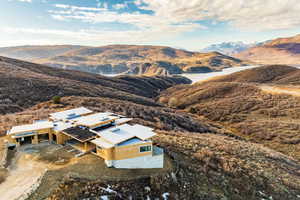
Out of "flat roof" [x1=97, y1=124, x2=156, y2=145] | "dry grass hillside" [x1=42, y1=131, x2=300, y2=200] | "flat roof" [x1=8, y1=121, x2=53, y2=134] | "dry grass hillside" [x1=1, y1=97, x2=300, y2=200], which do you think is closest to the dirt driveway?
"dry grass hillside" [x1=1, y1=97, x2=300, y2=200]

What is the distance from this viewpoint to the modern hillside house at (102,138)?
18.6m

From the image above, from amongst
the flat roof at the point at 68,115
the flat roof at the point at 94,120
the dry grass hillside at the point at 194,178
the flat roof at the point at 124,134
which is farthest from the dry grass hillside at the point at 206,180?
the flat roof at the point at 68,115

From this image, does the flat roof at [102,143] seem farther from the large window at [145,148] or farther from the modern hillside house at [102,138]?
the large window at [145,148]

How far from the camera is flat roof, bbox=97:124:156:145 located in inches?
750

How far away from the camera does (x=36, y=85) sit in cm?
5447

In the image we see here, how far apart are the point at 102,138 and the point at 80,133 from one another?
11.8 feet

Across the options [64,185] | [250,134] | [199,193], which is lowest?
[250,134]

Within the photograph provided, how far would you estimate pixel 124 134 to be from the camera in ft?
66.7

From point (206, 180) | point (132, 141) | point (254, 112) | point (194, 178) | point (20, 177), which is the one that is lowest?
point (254, 112)

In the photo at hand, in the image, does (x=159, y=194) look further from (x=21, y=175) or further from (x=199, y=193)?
(x=21, y=175)

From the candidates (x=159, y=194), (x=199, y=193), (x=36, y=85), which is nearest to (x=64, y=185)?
(x=159, y=194)

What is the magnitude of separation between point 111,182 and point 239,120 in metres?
48.5

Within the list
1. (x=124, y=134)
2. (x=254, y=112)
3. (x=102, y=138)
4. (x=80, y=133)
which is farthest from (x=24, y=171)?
(x=254, y=112)

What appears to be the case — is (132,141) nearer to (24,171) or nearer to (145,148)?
(145,148)
